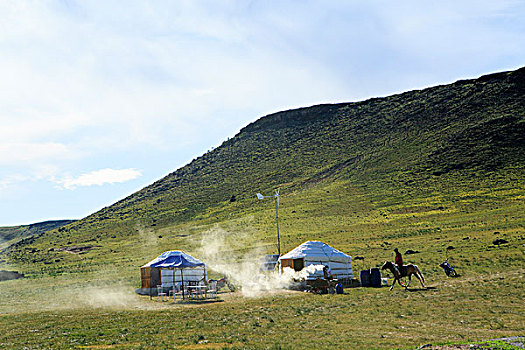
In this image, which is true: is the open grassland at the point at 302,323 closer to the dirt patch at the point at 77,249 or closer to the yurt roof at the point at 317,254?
the yurt roof at the point at 317,254

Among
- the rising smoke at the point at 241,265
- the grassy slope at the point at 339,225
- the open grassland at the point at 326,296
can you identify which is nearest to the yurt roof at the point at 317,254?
the rising smoke at the point at 241,265

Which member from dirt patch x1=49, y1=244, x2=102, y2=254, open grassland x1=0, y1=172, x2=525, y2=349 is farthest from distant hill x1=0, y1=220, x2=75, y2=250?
open grassland x1=0, y1=172, x2=525, y2=349

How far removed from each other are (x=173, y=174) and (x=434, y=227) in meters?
78.6

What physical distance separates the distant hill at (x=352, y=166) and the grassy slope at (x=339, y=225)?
0.42 m

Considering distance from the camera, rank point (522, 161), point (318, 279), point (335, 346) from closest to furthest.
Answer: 1. point (335, 346)
2. point (318, 279)
3. point (522, 161)

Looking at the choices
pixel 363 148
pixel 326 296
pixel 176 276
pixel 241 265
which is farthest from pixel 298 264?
pixel 363 148

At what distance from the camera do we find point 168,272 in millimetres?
31219

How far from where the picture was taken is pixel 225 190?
300 feet

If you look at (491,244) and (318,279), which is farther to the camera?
(491,244)

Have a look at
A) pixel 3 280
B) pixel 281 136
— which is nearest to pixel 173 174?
pixel 281 136

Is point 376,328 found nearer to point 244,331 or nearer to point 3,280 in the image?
point 244,331

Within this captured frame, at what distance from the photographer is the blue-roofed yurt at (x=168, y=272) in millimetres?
27781

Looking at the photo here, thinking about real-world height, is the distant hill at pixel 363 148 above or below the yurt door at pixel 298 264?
above

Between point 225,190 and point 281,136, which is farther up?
point 281,136
